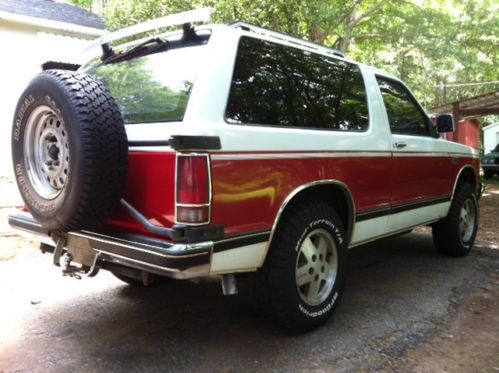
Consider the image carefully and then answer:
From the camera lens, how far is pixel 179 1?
8852mm

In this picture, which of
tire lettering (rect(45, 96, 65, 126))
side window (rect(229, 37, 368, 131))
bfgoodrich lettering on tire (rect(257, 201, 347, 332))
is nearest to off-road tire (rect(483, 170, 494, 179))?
side window (rect(229, 37, 368, 131))

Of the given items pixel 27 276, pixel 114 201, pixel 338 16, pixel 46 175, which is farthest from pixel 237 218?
pixel 338 16

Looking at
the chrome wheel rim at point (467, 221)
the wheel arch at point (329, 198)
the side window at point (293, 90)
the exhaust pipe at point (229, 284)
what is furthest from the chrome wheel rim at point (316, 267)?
the chrome wheel rim at point (467, 221)

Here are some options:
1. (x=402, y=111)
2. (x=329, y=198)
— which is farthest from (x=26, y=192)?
(x=402, y=111)

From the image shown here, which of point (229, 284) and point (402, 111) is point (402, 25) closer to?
point (402, 111)

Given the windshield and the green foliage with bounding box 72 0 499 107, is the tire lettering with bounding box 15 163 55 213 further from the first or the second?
the green foliage with bounding box 72 0 499 107

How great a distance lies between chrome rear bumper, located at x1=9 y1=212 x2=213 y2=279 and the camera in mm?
2588

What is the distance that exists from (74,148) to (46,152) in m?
0.50

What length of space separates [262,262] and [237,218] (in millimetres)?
427

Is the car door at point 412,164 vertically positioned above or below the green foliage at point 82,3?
below

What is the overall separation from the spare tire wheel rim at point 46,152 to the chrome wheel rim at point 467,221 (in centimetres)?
450

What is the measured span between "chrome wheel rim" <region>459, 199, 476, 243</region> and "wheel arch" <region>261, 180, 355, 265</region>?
2.42 metres

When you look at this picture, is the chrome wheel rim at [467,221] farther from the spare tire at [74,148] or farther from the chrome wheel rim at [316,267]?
the spare tire at [74,148]

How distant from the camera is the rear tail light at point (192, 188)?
8.57 ft
